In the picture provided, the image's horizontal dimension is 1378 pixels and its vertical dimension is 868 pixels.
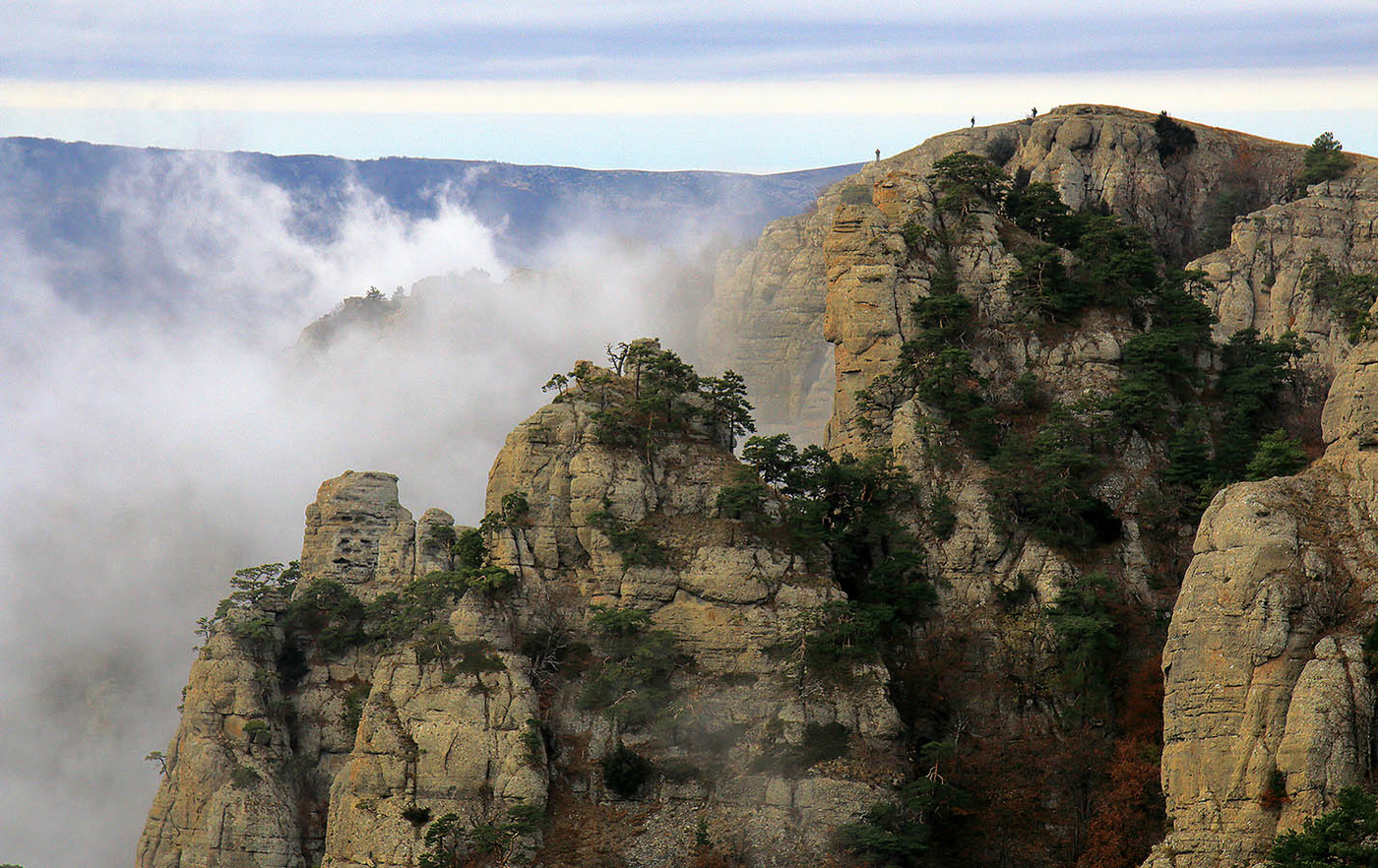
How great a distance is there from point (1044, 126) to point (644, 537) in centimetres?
7676

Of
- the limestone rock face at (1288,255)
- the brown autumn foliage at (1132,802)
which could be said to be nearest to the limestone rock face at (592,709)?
the brown autumn foliage at (1132,802)

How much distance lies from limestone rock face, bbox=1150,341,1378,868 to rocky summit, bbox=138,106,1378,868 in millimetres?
146

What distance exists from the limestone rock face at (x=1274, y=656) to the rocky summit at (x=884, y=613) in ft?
0.48

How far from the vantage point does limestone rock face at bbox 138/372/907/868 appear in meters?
91.2

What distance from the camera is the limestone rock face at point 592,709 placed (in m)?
91.2

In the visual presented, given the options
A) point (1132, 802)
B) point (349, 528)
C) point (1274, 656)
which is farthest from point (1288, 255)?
point (1274, 656)

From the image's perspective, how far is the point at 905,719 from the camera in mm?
98000

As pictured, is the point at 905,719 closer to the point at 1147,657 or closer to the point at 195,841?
the point at 1147,657

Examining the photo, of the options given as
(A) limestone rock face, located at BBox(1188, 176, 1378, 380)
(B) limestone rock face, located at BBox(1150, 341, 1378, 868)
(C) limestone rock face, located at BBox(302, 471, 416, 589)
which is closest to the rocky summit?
(B) limestone rock face, located at BBox(1150, 341, 1378, 868)

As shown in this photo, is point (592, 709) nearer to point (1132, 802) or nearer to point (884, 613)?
point (884, 613)

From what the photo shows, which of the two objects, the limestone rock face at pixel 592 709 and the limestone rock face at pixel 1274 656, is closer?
the limestone rock face at pixel 1274 656

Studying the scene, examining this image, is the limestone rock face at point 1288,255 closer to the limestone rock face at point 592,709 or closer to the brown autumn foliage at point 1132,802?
the brown autumn foliage at point 1132,802

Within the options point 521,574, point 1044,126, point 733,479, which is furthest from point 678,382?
point 1044,126

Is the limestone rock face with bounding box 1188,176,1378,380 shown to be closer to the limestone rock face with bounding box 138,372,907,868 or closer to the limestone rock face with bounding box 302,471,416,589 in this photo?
the limestone rock face with bounding box 138,372,907,868
